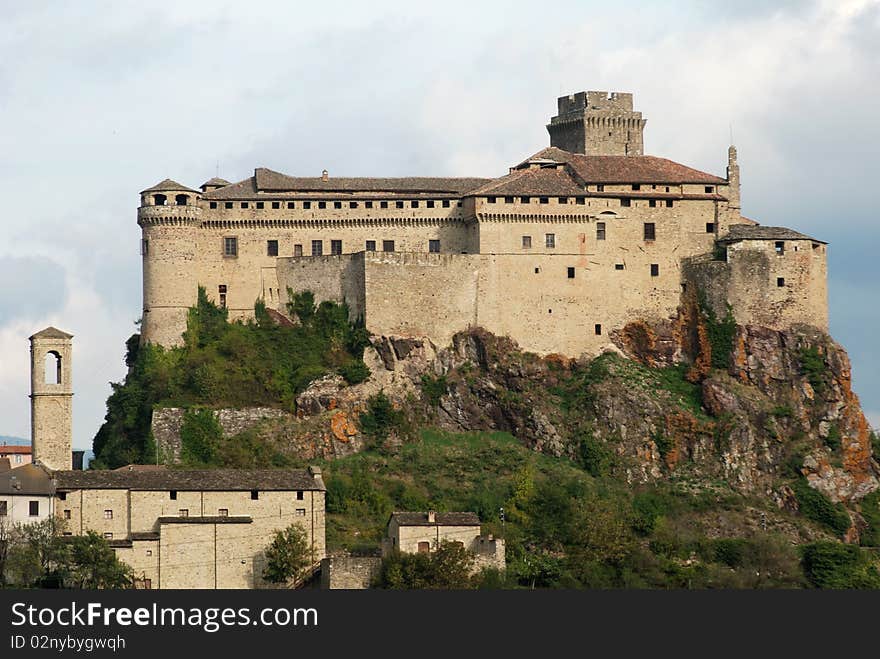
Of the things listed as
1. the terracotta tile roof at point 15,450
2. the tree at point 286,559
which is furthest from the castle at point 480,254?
the terracotta tile roof at point 15,450

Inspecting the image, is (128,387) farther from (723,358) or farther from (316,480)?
(723,358)

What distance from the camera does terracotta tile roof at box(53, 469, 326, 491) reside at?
107250 millimetres

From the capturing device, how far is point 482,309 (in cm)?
12412

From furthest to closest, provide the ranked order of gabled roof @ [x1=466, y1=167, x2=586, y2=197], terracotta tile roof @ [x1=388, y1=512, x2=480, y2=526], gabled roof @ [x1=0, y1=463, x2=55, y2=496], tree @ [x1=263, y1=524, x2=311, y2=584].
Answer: gabled roof @ [x1=466, y1=167, x2=586, y2=197] → gabled roof @ [x1=0, y1=463, x2=55, y2=496] → terracotta tile roof @ [x1=388, y1=512, x2=480, y2=526] → tree @ [x1=263, y1=524, x2=311, y2=584]

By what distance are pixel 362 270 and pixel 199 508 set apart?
65.0ft

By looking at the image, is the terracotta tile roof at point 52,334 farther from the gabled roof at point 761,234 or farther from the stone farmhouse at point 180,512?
the gabled roof at point 761,234

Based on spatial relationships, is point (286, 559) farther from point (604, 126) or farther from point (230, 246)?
point (604, 126)

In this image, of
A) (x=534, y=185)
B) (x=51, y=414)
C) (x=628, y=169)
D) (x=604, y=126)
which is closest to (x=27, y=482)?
(x=51, y=414)

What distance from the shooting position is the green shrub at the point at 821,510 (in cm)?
11962

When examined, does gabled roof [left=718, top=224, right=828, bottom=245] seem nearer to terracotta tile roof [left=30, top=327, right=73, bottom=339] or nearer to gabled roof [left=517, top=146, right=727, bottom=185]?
gabled roof [left=517, top=146, right=727, bottom=185]

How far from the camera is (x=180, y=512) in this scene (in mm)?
106812

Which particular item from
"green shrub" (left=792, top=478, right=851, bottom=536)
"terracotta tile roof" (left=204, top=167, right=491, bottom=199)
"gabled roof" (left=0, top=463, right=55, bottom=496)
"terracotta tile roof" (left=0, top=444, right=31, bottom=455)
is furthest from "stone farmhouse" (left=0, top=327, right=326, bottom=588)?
"terracotta tile roof" (left=0, top=444, right=31, bottom=455)

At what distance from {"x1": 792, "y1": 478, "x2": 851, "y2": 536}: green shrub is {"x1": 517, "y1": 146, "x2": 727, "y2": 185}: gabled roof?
17.1m

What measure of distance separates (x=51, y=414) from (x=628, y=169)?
109 feet
